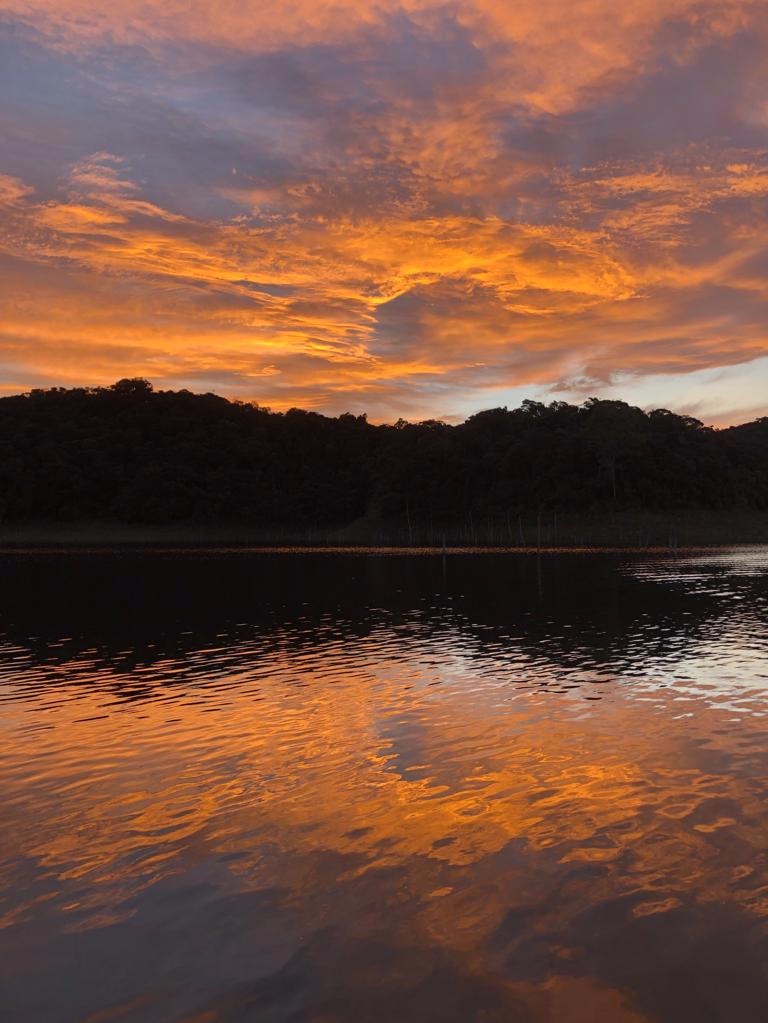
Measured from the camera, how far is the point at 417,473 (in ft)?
573

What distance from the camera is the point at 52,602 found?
49.6 metres

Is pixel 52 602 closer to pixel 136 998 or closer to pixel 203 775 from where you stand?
pixel 203 775

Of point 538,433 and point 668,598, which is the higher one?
point 538,433

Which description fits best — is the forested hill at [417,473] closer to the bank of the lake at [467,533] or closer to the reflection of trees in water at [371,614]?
the bank of the lake at [467,533]

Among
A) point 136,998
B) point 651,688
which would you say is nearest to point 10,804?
point 136,998

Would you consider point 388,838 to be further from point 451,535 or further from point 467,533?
point 451,535

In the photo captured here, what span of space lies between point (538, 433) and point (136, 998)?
171 meters

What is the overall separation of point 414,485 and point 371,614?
5213 inches

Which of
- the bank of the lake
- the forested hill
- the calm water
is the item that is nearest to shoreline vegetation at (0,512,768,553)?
the bank of the lake

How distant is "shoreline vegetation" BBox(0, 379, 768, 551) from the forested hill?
34cm

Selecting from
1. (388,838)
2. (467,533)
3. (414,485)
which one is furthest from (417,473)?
(388,838)

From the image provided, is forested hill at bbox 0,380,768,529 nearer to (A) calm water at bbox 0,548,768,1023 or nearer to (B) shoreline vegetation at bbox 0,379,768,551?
(B) shoreline vegetation at bbox 0,379,768,551

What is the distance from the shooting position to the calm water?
778cm

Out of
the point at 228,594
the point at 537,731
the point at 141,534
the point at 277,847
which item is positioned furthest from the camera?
the point at 141,534
